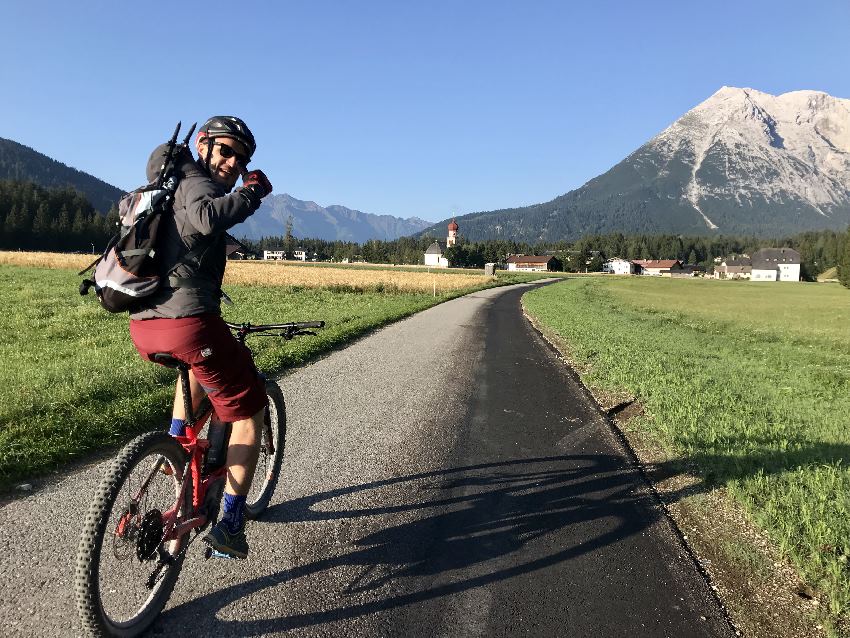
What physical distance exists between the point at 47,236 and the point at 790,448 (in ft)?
386

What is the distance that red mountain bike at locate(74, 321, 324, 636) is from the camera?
2299 millimetres

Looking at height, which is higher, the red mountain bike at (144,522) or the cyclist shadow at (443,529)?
the red mountain bike at (144,522)

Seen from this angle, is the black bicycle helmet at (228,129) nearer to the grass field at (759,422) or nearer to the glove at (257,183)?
the glove at (257,183)

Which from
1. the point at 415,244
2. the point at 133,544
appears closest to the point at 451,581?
the point at 133,544

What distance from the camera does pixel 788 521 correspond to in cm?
379

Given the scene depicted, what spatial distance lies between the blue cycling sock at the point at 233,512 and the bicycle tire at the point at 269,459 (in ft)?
2.19

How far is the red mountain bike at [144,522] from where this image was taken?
230cm

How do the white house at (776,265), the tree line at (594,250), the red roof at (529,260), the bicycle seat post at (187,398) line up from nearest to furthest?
the bicycle seat post at (187,398), the white house at (776,265), the tree line at (594,250), the red roof at (529,260)

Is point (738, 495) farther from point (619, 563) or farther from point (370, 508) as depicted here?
point (370, 508)

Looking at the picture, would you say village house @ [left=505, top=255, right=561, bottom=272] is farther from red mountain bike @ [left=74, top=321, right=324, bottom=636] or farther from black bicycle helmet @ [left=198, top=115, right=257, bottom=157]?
red mountain bike @ [left=74, top=321, right=324, bottom=636]

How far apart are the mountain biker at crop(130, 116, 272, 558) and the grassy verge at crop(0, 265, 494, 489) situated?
8.01ft

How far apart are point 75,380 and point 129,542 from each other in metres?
5.58

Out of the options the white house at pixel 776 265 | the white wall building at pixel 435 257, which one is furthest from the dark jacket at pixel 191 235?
the white house at pixel 776 265

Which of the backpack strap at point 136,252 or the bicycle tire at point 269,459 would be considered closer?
the backpack strap at point 136,252
